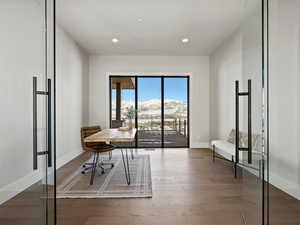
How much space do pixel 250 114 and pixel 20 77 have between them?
2.20m

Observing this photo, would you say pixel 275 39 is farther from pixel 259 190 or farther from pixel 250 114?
pixel 259 190

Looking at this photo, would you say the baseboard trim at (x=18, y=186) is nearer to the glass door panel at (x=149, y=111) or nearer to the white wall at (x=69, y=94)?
the white wall at (x=69, y=94)

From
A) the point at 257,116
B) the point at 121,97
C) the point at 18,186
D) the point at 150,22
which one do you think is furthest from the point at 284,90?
the point at 121,97

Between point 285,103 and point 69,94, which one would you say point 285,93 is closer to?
point 285,103

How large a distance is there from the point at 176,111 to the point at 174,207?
3.83m

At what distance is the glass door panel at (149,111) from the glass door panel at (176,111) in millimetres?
209

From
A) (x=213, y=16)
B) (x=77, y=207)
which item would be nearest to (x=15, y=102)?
(x=77, y=207)

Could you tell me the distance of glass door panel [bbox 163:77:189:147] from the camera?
564cm

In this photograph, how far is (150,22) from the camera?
136 inches

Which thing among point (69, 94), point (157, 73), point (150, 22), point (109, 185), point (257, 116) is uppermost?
point (150, 22)

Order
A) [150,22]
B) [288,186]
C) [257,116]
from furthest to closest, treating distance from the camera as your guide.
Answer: [150,22] < [288,186] < [257,116]

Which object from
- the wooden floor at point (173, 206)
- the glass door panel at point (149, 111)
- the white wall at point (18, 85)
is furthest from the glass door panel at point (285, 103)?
the glass door panel at point (149, 111)

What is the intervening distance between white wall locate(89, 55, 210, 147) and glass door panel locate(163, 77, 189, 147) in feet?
0.79

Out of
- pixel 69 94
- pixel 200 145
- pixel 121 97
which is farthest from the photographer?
pixel 121 97
